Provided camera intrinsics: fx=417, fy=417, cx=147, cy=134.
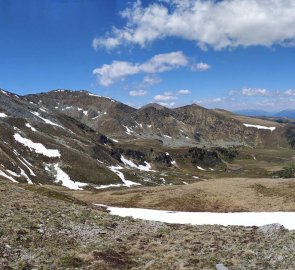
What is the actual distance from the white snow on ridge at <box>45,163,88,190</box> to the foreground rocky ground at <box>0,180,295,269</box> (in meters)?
149

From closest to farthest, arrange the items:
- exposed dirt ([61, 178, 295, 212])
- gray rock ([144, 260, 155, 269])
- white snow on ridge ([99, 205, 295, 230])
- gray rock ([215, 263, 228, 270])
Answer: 1. gray rock ([215, 263, 228, 270])
2. gray rock ([144, 260, 155, 269])
3. white snow on ridge ([99, 205, 295, 230])
4. exposed dirt ([61, 178, 295, 212])

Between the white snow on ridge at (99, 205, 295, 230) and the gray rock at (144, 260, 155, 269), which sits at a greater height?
the gray rock at (144, 260, 155, 269)

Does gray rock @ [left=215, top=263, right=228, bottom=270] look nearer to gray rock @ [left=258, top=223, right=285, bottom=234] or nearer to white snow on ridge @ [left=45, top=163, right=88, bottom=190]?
gray rock @ [left=258, top=223, right=285, bottom=234]

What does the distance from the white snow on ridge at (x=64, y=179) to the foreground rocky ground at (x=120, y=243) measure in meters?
149

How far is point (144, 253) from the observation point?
81.8ft

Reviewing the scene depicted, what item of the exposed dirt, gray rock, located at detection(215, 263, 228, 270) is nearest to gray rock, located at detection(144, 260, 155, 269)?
gray rock, located at detection(215, 263, 228, 270)

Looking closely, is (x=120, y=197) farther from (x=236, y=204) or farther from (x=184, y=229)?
(x=184, y=229)

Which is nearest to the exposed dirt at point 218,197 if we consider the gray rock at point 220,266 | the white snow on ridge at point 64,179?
the gray rock at point 220,266

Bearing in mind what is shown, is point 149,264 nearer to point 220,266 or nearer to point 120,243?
point 220,266

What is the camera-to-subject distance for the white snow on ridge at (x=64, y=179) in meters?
181

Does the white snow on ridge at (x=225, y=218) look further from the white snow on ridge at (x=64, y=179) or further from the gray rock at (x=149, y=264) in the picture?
the white snow on ridge at (x=64, y=179)

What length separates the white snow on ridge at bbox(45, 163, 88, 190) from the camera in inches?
7122

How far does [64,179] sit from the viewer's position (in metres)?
187

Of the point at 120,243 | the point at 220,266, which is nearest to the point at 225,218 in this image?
the point at 120,243
